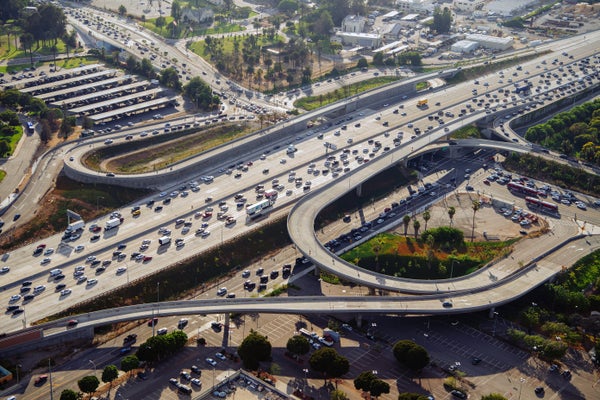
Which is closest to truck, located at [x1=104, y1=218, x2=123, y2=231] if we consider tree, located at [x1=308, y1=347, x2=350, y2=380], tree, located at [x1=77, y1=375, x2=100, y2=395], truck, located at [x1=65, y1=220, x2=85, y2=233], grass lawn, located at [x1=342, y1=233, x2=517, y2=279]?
truck, located at [x1=65, y1=220, x2=85, y2=233]

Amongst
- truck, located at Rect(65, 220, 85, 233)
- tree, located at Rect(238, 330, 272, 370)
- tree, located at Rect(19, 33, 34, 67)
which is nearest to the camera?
tree, located at Rect(238, 330, 272, 370)

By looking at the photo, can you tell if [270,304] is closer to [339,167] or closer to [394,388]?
[394,388]

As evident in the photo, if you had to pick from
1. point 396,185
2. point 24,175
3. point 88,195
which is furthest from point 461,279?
point 24,175

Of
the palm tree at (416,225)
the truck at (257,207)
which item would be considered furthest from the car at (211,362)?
the palm tree at (416,225)

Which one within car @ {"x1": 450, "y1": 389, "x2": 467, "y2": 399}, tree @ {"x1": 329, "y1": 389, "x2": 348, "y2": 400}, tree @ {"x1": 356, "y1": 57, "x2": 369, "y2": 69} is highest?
tree @ {"x1": 356, "y1": 57, "x2": 369, "y2": 69}

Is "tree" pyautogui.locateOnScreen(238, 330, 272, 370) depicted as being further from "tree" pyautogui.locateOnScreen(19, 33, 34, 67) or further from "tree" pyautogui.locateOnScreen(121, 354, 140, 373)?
Result: "tree" pyautogui.locateOnScreen(19, 33, 34, 67)

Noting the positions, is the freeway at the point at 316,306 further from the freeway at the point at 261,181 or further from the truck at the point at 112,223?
the truck at the point at 112,223

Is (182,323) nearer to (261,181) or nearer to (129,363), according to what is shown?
(129,363)
